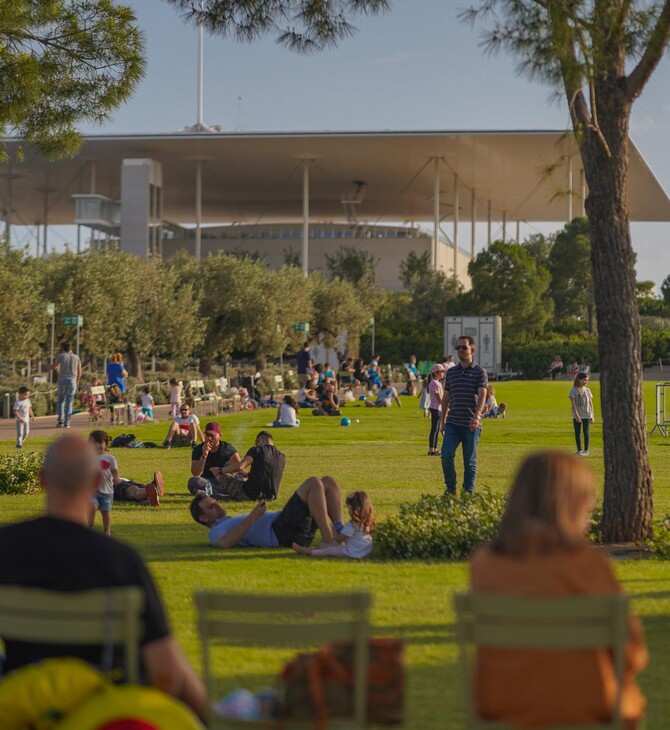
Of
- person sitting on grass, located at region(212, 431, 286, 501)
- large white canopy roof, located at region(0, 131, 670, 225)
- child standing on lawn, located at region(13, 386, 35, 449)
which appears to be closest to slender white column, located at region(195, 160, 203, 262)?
large white canopy roof, located at region(0, 131, 670, 225)

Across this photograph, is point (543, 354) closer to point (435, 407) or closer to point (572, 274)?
point (572, 274)

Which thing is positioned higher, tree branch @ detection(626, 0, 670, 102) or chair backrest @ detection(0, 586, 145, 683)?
tree branch @ detection(626, 0, 670, 102)

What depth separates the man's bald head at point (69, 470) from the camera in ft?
12.9

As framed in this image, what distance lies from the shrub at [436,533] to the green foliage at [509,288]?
54.3 meters

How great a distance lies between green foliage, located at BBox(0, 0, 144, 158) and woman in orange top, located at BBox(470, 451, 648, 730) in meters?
9.35

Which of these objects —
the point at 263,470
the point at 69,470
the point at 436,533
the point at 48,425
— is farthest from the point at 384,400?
the point at 69,470

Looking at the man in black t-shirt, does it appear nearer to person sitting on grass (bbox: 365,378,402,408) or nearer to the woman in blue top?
the woman in blue top

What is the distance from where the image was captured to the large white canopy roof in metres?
63.1

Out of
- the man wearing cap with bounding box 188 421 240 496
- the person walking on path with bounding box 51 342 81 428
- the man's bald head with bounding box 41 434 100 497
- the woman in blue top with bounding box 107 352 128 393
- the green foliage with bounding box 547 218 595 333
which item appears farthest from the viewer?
the green foliage with bounding box 547 218 595 333

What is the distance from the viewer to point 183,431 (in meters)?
22.0

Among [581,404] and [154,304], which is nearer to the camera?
[581,404]

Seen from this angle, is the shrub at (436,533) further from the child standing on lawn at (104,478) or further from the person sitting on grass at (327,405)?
the person sitting on grass at (327,405)

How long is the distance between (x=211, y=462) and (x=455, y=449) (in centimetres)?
284

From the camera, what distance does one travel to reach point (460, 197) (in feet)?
275
